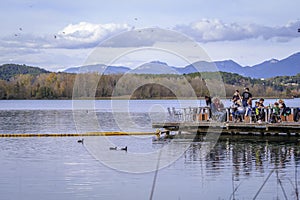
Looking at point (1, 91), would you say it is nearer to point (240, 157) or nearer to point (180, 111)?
point (180, 111)

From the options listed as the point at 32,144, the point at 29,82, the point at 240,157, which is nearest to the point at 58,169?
the point at 240,157

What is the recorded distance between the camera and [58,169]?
75.2ft

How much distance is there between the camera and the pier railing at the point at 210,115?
31.6 metres

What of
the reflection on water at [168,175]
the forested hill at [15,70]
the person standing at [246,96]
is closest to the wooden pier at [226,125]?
the person standing at [246,96]

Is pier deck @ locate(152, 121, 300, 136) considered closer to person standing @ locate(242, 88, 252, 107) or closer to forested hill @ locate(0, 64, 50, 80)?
person standing @ locate(242, 88, 252, 107)

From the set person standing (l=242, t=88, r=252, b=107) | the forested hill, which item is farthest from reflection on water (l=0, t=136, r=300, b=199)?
the forested hill

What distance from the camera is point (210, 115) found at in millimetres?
33656

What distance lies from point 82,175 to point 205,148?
9.04m

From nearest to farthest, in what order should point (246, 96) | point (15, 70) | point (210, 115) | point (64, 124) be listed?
point (246, 96), point (210, 115), point (64, 124), point (15, 70)

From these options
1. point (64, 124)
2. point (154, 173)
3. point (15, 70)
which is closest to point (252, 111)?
point (154, 173)

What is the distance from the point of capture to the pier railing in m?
31.6

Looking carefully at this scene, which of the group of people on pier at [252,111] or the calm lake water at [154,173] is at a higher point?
the group of people on pier at [252,111]

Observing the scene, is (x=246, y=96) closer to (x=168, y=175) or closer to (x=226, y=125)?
(x=226, y=125)

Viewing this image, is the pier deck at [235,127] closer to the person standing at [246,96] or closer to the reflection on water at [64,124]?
the person standing at [246,96]
